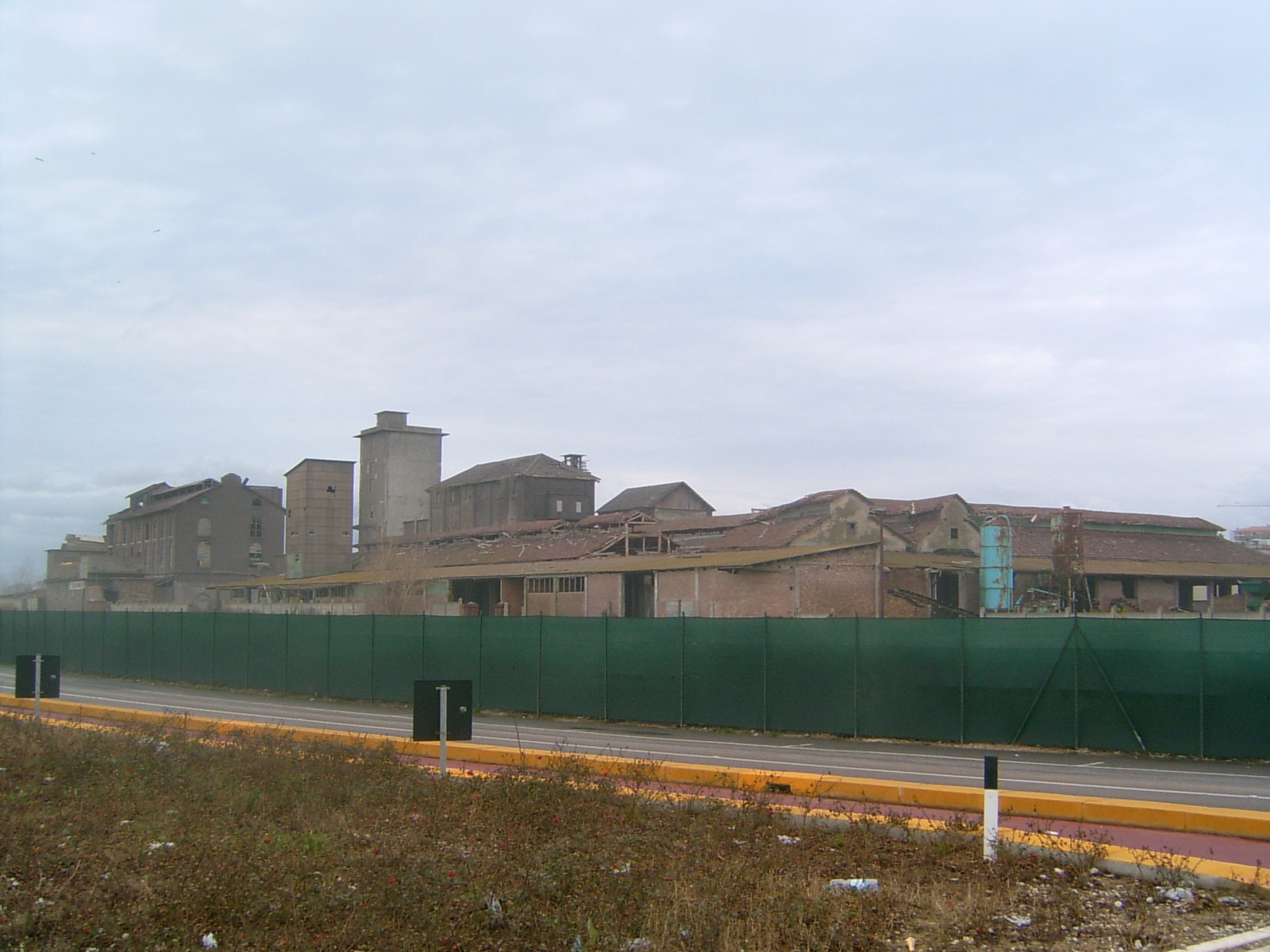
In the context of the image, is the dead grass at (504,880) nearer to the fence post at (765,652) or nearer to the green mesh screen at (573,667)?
the fence post at (765,652)

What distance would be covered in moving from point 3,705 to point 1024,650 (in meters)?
26.0

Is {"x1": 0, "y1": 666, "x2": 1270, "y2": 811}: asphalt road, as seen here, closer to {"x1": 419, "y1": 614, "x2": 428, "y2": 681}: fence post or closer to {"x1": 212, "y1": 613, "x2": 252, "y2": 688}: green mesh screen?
{"x1": 419, "y1": 614, "x2": 428, "y2": 681}: fence post

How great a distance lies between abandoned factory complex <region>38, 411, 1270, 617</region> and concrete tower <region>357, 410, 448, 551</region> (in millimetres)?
152

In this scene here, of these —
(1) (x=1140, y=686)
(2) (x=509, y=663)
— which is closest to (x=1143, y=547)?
(2) (x=509, y=663)

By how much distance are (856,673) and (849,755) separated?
371 centimetres

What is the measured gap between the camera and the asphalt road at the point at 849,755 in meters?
17.1

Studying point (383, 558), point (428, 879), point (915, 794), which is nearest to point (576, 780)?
point (915, 794)

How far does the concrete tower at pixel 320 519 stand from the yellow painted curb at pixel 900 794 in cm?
7686

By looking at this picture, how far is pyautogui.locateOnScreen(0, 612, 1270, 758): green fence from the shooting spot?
2155 centimetres

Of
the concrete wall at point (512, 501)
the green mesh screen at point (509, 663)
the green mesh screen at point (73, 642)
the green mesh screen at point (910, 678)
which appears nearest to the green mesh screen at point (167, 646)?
the green mesh screen at point (73, 642)

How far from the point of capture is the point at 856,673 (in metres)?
25.6

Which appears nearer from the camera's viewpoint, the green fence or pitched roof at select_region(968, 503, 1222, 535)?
the green fence

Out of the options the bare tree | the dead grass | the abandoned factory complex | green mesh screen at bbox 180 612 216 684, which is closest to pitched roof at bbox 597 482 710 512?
the abandoned factory complex

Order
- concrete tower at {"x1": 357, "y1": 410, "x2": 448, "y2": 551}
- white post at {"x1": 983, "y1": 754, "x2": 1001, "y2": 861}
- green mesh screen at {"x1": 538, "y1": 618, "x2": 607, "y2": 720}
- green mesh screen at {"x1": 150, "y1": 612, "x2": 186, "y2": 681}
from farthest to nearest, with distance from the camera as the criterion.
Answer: concrete tower at {"x1": 357, "y1": 410, "x2": 448, "y2": 551} < green mesh screen at {"x1": 150, "y1": 612, "x2": 186, "y2": 681} < green mesh screen at {"x1": 538, "y1": 618, "x2": 607, "y2": 720} < white post at {"x1": 983, "y1": 754, "x2": 1001, "y2": 861}
